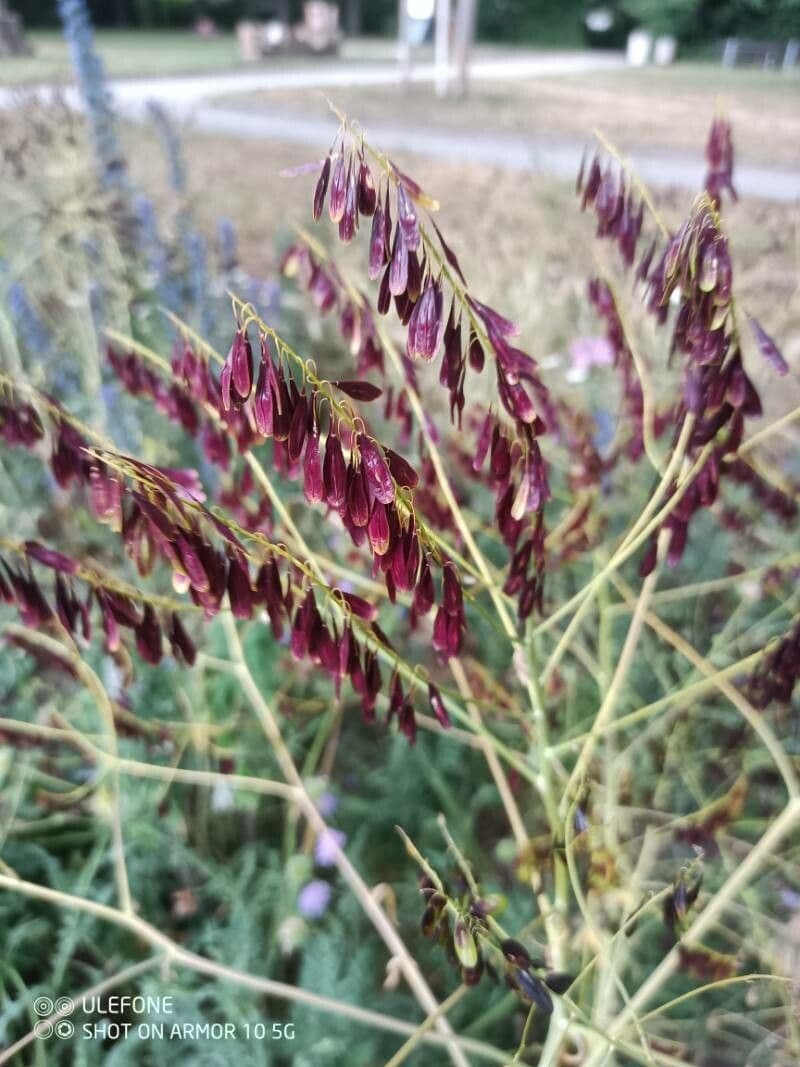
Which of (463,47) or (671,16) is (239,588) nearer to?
(463,47)

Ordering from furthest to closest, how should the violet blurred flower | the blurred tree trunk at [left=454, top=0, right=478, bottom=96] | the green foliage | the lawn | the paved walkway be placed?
1. the green foliage
2. the lawn
3. the blurred tree trunk at [left=454, top=0, right=478, bottom=96]
4. the paved walkway
5. the violet blurred flower

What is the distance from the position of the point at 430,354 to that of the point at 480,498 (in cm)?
109

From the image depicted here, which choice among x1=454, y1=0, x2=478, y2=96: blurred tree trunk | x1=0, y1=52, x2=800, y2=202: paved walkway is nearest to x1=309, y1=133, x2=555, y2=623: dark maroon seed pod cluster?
x1=0, y1=52, x2=800, y2=202: paved walkway

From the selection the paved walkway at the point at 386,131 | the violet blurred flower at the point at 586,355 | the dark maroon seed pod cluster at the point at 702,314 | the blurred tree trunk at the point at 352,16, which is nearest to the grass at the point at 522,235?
the violet blurred flower at the point at 586,355

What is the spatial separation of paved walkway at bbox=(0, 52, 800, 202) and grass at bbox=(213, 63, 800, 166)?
0.22 meters

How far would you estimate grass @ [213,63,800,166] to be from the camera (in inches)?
199

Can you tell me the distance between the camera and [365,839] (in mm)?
1221

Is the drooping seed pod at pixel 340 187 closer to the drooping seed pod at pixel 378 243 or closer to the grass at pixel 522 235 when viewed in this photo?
the drooping seed pod at pixel 378 243

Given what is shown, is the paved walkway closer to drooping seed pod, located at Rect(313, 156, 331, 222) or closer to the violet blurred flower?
the violet blurred flower

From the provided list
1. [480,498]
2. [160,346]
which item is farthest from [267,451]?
[480,498]

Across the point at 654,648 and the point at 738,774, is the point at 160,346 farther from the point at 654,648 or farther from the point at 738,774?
the point at 738,774

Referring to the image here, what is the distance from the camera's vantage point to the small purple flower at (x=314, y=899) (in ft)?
3.68

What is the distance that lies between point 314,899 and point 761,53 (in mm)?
16636

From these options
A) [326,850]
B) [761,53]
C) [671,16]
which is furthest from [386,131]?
[671,16]
